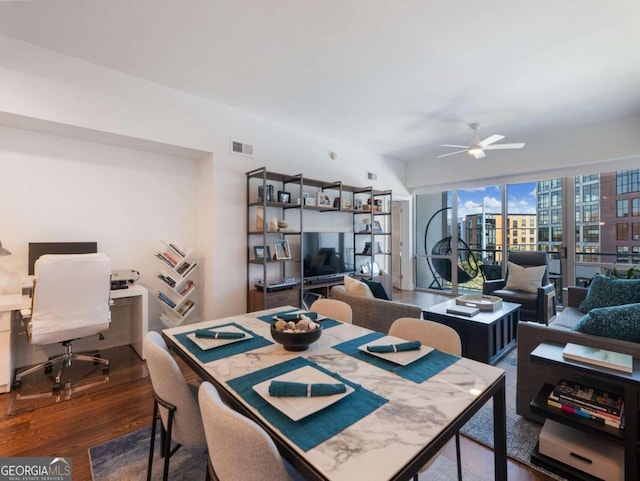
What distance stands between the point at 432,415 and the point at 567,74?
385 centimetres

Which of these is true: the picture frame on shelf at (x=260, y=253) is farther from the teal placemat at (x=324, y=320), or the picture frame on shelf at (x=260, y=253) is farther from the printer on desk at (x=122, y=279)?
the teal placemat at (x=324, y=320)

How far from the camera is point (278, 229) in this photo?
13.9ft

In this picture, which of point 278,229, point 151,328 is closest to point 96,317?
point 151,328

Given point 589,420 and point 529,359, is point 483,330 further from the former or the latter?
point 589,420

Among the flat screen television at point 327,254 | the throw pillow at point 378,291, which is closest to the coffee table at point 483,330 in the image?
the throw pillow at point 378,291

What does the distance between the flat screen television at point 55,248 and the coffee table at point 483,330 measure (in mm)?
3629

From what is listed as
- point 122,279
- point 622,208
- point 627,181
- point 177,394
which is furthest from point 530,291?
point 122,279

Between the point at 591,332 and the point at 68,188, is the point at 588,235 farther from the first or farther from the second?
the point at 68,188

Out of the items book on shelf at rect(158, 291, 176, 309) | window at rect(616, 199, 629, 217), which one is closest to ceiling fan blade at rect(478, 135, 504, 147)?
window at rect(616, 199, 629, 217)

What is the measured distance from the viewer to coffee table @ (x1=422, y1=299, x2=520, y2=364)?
2.84 meters

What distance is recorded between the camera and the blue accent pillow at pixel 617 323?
1759mm

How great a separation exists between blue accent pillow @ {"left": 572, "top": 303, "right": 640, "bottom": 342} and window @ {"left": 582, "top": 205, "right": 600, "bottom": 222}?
372cm

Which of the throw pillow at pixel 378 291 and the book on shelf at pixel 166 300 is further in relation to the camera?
the book on shelf at pixel 166 300

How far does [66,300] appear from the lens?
8.29 ft
